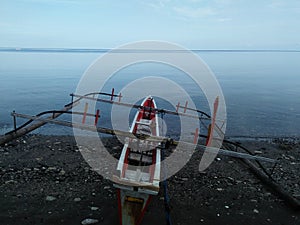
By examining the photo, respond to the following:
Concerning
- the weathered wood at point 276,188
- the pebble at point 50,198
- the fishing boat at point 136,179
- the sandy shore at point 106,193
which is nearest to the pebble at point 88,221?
the sandy shore at point 106,193

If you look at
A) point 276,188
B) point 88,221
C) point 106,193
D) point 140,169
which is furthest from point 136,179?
point 276,188

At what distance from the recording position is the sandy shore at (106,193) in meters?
6.61

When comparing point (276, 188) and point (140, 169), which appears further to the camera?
point (276, 188)

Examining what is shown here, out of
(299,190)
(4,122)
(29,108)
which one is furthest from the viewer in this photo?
(29,108)

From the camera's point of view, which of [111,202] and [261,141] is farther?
[261,141]

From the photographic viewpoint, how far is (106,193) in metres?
7.55

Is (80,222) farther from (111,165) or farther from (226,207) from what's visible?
(226,207)

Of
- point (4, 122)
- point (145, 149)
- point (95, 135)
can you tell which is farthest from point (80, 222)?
point (4, 122)

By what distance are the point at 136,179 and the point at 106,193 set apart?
6.02 feet

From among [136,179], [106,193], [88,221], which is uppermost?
[136,179]

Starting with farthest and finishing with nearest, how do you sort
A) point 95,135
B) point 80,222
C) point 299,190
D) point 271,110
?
point 271,110 → point 95,135 → point 299,190 → point 80,222

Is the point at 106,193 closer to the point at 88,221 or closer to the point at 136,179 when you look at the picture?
the point at 88,221

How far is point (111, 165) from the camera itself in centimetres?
927

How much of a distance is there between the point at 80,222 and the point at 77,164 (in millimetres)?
3202
